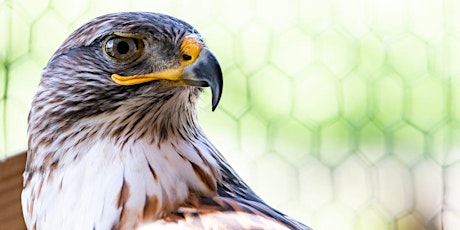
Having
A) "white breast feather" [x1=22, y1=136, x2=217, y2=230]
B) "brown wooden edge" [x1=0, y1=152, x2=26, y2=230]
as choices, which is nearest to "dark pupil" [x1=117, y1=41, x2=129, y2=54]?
"white breast feather" [x1=22, y1=136, x2=217, y2=230]

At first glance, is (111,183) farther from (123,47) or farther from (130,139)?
(123,47)

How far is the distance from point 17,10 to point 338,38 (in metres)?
0.88

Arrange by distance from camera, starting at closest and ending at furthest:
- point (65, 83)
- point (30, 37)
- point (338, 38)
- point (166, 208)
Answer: point (166, 208) < point (65, 83) < point (30, 37) < point (338, 38)

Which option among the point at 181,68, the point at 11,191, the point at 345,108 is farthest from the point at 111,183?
the point at 345,108

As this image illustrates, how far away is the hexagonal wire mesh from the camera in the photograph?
2.33 m

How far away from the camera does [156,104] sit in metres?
1.31

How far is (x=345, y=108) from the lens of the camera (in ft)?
7.90

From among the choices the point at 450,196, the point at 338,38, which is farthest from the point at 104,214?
the point at 450,196

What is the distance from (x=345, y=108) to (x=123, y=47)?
3.98 ft

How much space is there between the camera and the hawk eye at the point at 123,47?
129cm

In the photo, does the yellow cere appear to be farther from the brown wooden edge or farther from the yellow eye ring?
the brown wooden edge

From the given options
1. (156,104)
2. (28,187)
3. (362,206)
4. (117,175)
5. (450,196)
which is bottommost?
(28,187)

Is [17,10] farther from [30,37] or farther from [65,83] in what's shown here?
[65,83]

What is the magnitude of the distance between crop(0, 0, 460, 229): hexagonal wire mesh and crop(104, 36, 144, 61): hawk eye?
982 millimetres
